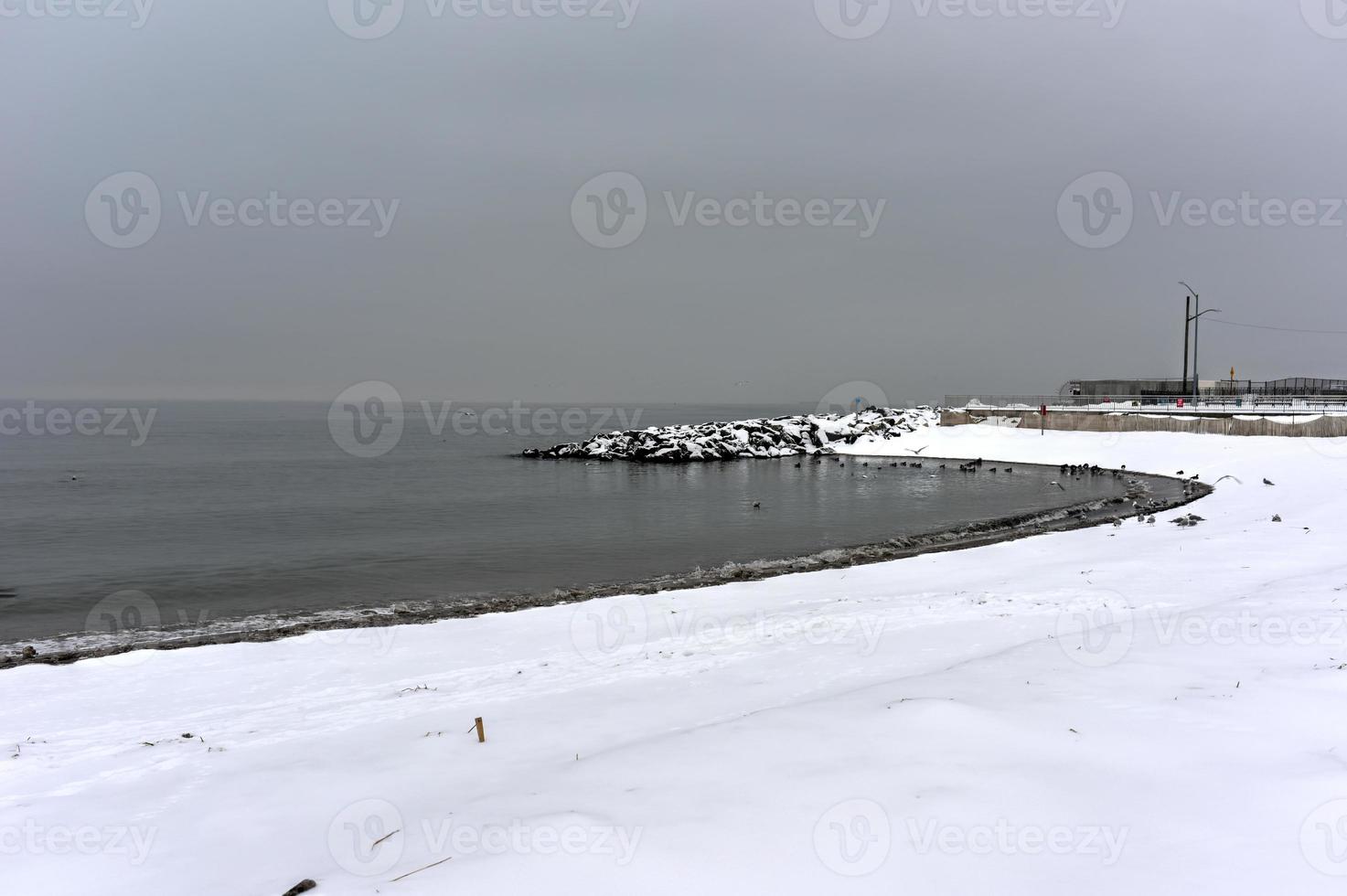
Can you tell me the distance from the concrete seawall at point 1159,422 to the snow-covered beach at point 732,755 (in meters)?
33.3

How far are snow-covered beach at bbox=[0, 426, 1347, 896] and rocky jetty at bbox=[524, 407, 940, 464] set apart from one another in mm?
46855

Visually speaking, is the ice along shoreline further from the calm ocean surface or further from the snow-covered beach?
the snow-covered beach

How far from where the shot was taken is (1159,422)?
4462 centimetres

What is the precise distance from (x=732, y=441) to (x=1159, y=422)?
29.2 meters

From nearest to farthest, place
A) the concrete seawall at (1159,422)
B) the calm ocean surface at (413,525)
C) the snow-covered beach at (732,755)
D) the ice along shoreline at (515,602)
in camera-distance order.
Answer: the snow-covered beach at (732,755) < the ice along shoreline at (515,602) < the calm ocean surface at (413,525) < the concrete seawall at (1159,422)

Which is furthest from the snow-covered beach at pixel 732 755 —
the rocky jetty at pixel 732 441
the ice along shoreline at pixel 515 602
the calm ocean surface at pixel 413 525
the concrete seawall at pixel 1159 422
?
the rocky jetty at pixel 732 441

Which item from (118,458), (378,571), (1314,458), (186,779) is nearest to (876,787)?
(186,779)

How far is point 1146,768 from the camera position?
16.3 feet

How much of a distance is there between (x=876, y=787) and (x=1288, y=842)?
2122 millimetres

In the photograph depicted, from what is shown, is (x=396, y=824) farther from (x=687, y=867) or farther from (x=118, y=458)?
(x=118, y=458)

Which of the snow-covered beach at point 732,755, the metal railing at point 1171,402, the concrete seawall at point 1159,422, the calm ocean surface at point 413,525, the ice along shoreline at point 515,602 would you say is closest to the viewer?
the snow-covered beach at point 732,755

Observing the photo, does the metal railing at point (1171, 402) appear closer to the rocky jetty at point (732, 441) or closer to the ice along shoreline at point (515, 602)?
the rocky jetty at point (732, 441)

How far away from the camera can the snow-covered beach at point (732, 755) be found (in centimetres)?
420

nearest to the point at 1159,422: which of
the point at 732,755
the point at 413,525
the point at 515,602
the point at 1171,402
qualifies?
the point at 1171,402
